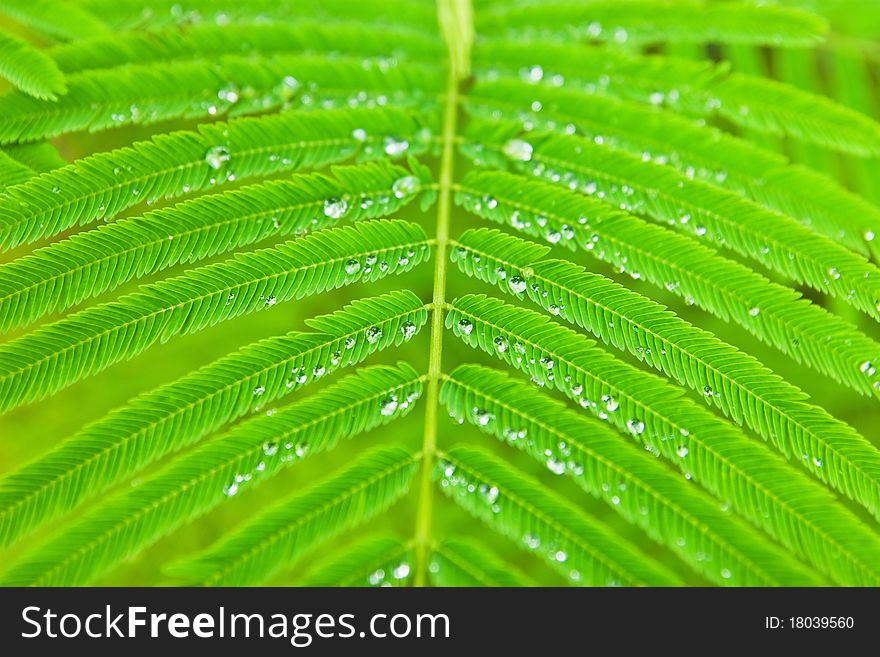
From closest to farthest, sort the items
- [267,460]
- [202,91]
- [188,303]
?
[267,460] < [188,303] < [202,91]

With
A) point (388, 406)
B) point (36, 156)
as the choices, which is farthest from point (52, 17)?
point (388, 406)

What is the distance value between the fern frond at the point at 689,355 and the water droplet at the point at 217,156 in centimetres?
69

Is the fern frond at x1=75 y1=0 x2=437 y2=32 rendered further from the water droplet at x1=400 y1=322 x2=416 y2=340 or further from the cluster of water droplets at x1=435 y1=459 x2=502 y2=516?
the cluster of water droplets at x1=435 y1=459 x2=502 y2=516

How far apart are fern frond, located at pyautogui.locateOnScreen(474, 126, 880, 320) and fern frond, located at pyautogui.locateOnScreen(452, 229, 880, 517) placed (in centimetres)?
34

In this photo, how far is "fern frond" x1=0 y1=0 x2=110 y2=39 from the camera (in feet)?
6.61

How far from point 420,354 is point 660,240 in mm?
1089

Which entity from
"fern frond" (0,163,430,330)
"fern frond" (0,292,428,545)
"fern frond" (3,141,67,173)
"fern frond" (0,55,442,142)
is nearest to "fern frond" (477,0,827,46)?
"fern frond" (0,55,442,142)

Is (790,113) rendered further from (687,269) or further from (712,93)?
(687,269)

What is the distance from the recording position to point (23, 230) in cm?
161

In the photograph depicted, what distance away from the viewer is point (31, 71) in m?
1.81

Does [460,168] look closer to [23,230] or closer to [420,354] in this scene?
[420,354]

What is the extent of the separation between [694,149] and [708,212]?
0.25 meters

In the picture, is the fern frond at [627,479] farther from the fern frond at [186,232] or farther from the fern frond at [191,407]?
the fern frond at [186,232]

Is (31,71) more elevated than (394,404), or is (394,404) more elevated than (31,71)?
(31,71)
